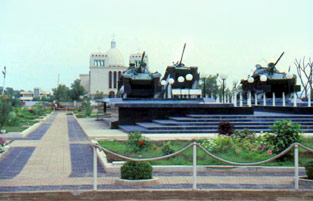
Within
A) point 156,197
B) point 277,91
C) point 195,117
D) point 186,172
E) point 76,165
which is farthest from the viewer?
point 277,91

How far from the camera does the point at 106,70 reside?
91625 mm

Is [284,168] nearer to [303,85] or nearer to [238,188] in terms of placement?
[238,188]

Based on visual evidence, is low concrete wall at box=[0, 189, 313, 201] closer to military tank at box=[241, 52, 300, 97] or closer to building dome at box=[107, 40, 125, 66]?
military tank at box=[241, 52, 300, 97]

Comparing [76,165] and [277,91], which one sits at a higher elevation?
[277,91]

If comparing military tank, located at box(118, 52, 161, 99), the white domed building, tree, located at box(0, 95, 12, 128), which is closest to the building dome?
the white domed building

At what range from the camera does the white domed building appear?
298 ft

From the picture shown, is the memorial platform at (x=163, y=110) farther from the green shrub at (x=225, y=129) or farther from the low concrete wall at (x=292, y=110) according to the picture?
the green shrub at (x=225, y=129)

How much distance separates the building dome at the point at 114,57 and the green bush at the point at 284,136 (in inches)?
3182

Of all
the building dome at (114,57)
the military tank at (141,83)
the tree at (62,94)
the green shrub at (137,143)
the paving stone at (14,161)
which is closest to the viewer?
the paving stone at (14,161)

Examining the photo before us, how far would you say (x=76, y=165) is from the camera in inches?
399

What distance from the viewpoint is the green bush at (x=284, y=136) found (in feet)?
32.5

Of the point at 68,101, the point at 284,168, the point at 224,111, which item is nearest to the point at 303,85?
the point at 224,111

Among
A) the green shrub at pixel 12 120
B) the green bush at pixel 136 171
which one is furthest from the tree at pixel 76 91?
the green bush at pixel 136 171

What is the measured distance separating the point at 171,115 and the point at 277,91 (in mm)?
16884
